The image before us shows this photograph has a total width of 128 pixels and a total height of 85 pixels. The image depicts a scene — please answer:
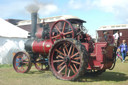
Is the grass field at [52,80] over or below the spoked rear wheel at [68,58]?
below

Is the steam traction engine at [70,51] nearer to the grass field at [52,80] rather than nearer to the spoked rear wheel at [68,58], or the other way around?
the spoked rear wheel at [68,58]

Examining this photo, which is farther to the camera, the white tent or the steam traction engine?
the white tent

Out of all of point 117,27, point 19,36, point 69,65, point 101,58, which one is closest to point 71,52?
point 69,65

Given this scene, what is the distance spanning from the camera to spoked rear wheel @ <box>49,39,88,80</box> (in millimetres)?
4371

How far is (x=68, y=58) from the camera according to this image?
475 cm

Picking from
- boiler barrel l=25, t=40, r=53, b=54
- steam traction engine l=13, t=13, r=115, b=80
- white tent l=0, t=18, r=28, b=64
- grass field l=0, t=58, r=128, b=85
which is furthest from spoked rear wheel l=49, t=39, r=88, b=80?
white tent l=0, t=18, r=28, b=64

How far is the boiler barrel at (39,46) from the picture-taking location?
573 centimetres

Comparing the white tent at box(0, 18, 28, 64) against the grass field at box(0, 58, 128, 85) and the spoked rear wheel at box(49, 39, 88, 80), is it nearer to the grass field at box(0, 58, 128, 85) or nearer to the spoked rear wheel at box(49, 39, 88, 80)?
the grass field at box(0, 58, 128, 85)

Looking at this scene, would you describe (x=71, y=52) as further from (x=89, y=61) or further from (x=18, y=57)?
(x=18, y=57)

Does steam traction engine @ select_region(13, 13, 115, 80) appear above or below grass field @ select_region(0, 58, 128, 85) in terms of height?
above

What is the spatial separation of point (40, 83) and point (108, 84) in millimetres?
1809

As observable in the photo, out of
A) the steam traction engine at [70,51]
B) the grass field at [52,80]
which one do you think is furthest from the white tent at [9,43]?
the grass field at [52,80]

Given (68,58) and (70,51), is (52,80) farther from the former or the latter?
(70,51)

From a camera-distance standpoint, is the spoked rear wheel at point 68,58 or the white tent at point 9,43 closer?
the spoked rear wheel at point 68,58
